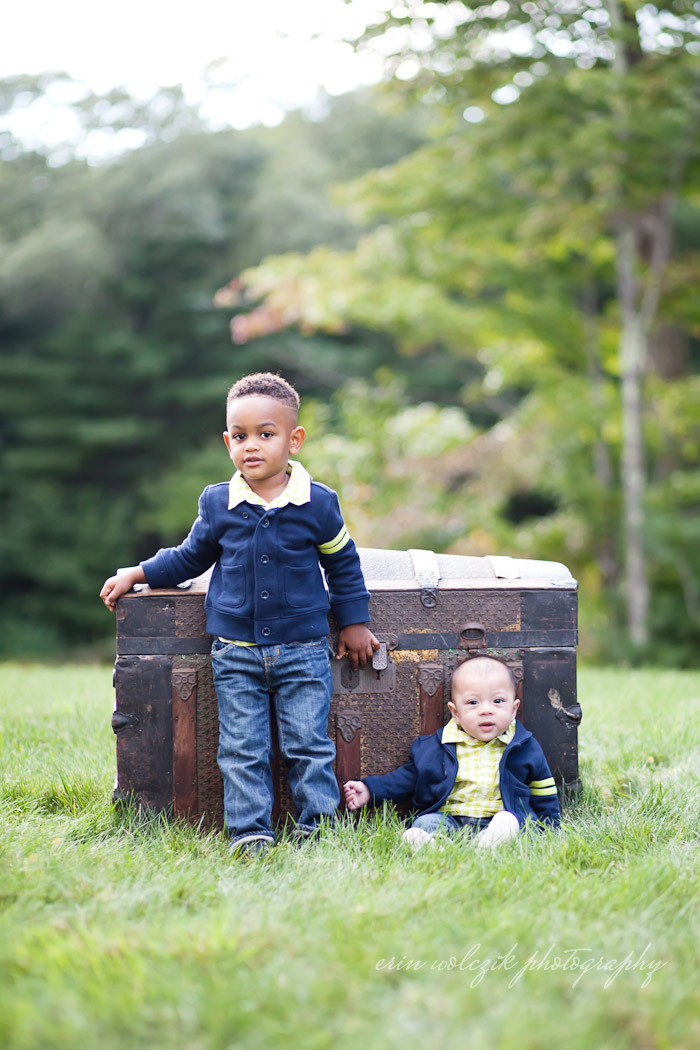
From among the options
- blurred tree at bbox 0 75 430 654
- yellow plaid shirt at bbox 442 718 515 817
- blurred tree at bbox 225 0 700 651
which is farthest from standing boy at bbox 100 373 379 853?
blurred tree at bbox 0 75 430 654

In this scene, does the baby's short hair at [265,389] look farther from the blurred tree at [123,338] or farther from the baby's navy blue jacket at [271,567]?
the blurred tree at [123,338]

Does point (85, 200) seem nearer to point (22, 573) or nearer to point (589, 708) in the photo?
A: point (22, 573)

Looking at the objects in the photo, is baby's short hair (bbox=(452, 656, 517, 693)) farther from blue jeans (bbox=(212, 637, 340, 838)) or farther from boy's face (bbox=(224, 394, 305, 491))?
boy's face (bbox=(224, 394, 305, 491))

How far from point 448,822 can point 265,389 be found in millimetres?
1411

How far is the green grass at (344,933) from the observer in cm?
151

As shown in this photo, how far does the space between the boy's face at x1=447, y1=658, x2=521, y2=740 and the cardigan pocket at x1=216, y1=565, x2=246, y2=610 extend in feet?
2.41

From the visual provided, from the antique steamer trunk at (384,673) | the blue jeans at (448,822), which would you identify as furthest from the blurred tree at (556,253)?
the blue jeans at (448,822)

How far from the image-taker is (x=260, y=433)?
107 inches

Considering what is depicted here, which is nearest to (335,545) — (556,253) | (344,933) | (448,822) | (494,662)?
(494,662)

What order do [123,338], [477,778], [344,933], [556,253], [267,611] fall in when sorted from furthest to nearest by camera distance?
[123,338], [556,253], [477,778], [267,611], [344,933]

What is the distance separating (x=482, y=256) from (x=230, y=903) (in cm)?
788

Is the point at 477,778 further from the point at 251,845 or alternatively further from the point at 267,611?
the point at 267,611

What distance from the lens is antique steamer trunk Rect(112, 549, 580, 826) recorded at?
2.83m

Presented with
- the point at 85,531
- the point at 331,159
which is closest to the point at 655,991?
the point at 85,531
